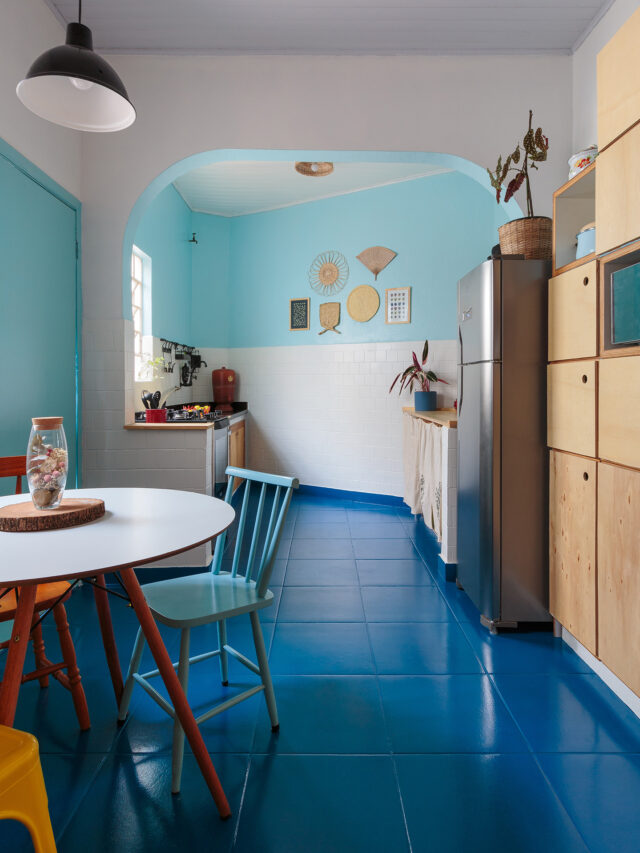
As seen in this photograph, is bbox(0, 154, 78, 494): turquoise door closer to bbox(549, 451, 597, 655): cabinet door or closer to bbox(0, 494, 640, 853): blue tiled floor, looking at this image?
bbox(0, 494, 640, 853): blue tiled floor

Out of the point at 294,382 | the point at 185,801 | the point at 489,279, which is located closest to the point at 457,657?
the point at 185,801

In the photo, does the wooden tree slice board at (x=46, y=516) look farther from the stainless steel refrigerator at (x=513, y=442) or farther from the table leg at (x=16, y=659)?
the stainless steel refrigerator at (x=513, y=442)

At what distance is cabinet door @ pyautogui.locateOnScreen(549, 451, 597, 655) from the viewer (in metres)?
2.18

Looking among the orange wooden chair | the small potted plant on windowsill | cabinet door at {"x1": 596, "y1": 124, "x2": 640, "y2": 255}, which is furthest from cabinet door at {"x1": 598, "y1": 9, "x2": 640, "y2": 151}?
the small potted plant on windowsill

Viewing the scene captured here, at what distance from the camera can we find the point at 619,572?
1.97 m

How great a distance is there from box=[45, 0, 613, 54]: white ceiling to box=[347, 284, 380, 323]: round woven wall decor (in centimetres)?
258

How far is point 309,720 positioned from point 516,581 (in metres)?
1.24

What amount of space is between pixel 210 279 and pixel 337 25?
12.3ft

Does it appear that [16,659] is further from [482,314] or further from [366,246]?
[366,246]

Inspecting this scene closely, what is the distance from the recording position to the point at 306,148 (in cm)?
326

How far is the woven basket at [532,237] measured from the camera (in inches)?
104

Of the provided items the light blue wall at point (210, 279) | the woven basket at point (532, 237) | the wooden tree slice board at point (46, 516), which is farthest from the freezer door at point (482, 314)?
the light blue wall at point (210, 279)

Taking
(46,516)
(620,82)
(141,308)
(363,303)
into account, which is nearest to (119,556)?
(46,516)

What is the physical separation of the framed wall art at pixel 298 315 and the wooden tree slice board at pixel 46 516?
181 inches
